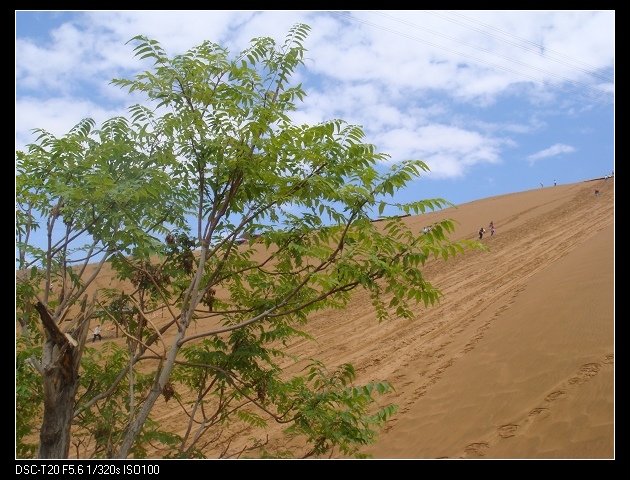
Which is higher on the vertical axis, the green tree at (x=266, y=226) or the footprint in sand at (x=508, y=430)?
the green tree at (x=266, y=226)

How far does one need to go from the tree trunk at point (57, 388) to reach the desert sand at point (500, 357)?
6569mm

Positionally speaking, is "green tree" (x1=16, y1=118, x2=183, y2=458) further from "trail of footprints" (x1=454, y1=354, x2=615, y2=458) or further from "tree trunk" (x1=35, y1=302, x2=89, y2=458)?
"trail of footprints" (x1=454, y1=354, x2=615, y2=458)

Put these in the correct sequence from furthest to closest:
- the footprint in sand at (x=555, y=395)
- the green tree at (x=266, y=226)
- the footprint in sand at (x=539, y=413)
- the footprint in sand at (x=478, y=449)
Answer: the footprint in sand at (x=555, y=395), the footprint in sand at (x=539, y=413), the footprint in sand at (x=478, y=449), the green tree at (x=266, y=226)

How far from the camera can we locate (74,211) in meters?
4.97

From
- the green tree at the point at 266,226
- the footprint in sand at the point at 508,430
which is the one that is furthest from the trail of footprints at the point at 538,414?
the green tree at the point at 266,226

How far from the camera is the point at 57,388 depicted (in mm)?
4812

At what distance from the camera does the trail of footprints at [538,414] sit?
30.4 feet

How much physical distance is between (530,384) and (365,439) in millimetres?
7174

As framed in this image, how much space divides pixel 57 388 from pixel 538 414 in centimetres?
769

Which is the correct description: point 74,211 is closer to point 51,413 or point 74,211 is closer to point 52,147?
point 52,147

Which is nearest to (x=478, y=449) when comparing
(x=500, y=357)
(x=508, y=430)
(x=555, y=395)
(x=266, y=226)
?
(x=508, y=430)

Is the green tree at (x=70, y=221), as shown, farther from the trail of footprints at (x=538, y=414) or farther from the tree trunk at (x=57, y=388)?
the trail of footprints at (x=538, y=414)

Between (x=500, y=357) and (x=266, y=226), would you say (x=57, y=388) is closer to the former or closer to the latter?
(x=266, y=226)
